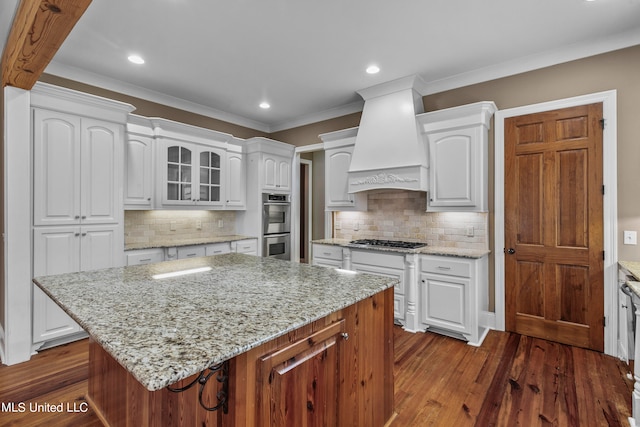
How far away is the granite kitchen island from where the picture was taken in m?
0.93

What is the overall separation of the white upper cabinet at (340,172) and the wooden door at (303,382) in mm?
2876

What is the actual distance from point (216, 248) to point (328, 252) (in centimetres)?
146

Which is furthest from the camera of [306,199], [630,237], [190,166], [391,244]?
[306,199]

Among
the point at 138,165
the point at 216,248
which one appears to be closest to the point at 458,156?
the point at 216,248

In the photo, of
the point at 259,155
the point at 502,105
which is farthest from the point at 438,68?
the point at 259,155

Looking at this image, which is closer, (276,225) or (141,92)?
(141,92)

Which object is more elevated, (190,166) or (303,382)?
(190,166)

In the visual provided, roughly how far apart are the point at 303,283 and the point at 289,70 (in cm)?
253

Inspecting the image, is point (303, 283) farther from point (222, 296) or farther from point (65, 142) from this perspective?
point (65, 142)

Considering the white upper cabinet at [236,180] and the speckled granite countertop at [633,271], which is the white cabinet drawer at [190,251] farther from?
the speckled granite countertop at [633,271]

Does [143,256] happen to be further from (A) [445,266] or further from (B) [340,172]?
(A) [445,266]

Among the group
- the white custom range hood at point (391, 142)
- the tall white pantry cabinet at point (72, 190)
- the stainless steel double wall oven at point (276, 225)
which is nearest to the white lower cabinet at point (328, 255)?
the white custom range hood at point (391, 142)

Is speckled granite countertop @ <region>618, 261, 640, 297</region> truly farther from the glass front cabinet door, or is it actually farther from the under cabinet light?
the glass front cabinet door

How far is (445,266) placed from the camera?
124 inches
